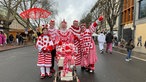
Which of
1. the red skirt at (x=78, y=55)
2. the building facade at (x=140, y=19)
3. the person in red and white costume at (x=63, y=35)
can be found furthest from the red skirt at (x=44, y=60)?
the building facade at (x=140, y=19)

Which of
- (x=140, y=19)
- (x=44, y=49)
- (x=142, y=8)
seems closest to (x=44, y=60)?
(x=44, y=49)

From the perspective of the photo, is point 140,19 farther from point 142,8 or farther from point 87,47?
point 87,47

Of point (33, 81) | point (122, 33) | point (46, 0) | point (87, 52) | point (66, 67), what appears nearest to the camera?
point (66, 67)

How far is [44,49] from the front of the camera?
10539mm

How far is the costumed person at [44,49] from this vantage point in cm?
1056

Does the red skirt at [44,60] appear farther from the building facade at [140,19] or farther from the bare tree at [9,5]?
the bare tree at [9,5]

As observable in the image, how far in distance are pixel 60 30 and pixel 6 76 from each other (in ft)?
8.40

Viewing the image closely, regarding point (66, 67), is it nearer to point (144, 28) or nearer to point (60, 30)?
point (60, 30)

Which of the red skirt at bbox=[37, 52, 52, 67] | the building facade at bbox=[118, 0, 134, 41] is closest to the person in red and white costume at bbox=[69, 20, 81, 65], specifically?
the red skirt at bbox=[37, 52, 52, 67]

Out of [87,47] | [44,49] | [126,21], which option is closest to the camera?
[44,49]

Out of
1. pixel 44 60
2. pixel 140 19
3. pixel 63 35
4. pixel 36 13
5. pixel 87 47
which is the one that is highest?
pixel 140 19

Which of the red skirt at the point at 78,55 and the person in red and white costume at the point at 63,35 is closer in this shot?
the person in red and white costume at the point at 63,35

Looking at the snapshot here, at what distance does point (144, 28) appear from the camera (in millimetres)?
46875

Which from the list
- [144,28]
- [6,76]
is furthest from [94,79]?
[144,28]
